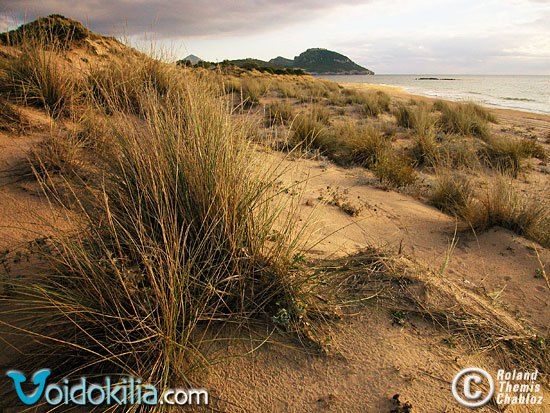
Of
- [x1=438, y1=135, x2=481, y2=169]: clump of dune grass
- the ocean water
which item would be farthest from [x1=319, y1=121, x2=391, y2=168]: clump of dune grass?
the ocean water

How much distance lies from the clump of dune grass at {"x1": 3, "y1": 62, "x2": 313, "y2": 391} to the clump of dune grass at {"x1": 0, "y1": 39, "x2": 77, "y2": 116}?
3.35 meters

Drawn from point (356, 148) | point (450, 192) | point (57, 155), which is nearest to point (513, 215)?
point (450, 192)

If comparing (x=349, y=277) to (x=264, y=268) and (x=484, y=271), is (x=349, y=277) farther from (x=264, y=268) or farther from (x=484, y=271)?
(x=484, y=271)

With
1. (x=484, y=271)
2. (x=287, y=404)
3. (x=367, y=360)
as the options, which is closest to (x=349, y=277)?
(x=367, y=360)

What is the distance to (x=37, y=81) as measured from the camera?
4930 mm

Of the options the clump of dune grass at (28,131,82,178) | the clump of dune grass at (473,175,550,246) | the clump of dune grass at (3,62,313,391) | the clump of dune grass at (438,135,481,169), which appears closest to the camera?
the clump of dune grass at (3,62,313,391)

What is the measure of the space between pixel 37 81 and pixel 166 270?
4972 millimetres

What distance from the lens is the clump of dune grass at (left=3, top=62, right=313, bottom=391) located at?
157 cm

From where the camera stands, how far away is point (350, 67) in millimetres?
105438

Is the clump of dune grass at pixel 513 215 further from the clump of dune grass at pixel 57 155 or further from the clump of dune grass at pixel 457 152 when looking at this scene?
the clump of dune grass at pixel 57 155

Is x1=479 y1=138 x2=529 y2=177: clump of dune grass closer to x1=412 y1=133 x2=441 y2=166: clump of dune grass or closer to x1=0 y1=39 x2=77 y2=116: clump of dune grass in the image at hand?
x1=412 y1=133 x2=441 y2=166: clump of dune grass

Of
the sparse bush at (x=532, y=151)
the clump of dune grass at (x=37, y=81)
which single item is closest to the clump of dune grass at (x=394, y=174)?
the sparse bush at (x=532, y=151)

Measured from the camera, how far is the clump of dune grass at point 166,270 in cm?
157

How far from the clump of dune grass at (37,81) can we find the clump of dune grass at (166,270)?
3.35 m
